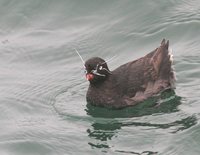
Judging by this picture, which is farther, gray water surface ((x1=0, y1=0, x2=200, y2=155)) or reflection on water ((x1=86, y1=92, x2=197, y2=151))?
reflection on water ((x1=86, y1=92, x2=197, y2=151))

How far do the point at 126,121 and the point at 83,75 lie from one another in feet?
6.97

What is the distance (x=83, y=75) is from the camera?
1263 centimetres

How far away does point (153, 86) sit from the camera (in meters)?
11.8

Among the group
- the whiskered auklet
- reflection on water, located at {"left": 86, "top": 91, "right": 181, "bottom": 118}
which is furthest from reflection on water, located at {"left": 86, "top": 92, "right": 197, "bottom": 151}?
the whiskered auklet

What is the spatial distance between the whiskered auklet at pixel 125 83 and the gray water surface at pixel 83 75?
0.50ft

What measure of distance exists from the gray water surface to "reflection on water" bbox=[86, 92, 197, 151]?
15 mm

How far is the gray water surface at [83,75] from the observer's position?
1004cm

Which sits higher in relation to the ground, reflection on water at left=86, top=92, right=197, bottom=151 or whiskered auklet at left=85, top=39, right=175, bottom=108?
whiskered auklet at left=85, top=39, right=175, bottom=108

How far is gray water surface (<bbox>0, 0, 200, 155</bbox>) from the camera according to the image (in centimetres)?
1004

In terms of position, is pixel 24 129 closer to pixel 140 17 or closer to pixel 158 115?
pixel 158 115

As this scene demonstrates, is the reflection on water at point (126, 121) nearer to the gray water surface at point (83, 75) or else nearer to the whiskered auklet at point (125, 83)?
the gray water surface at point (83, 75)

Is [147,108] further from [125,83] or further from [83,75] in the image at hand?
[83,75]

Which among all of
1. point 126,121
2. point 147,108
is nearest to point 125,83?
point 147,108

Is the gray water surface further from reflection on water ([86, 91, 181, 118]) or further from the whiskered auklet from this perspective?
the whiskered auklet
